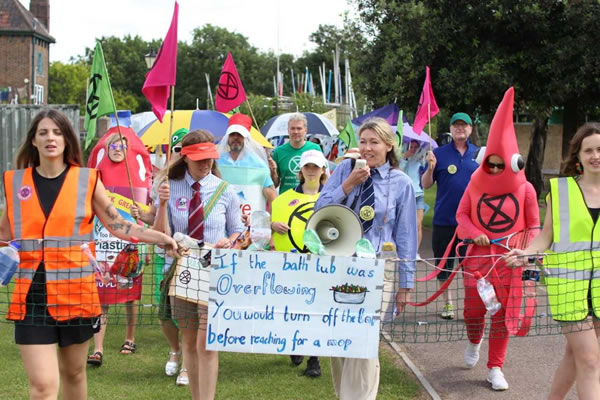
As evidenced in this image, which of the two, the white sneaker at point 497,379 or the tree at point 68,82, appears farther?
the tree at point 68,82

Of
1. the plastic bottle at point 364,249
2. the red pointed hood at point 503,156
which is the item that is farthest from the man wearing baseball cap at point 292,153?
the plastic bottle at point 364,249

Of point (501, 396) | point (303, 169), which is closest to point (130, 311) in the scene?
point (303, 169)

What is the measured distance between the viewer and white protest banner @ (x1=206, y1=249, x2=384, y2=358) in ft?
13.4

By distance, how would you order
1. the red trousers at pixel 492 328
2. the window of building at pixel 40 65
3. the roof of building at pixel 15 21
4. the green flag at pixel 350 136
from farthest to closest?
the window of building at pixel 40 65 → the roof of building at pixel 15 21 → the green flag at pixel 350 136 → the red trousers at pixel 492 328

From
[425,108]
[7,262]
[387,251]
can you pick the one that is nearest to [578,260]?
[387,251]

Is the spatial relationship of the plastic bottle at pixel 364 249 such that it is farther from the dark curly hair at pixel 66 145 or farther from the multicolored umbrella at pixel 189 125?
the multicolored umbrella at pixel 189 125

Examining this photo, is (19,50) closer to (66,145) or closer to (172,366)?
(172,366)

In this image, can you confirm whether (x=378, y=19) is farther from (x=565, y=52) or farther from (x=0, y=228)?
(x=0, y=228)

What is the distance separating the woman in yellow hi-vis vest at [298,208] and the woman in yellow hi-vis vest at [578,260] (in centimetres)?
151

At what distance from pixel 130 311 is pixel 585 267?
4261 mm

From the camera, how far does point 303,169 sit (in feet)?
19.1

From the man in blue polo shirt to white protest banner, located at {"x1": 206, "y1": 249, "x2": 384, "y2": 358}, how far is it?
13.3 feet

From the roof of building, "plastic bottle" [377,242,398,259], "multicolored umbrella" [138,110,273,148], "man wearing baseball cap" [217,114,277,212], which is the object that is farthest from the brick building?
"plastic bottle" [377,242,398,259]

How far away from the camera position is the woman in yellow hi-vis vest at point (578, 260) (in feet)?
14.5
